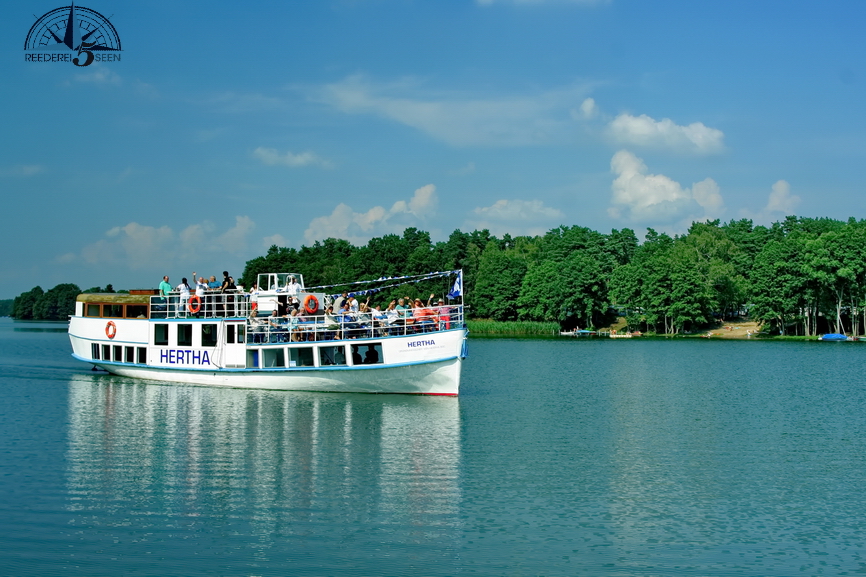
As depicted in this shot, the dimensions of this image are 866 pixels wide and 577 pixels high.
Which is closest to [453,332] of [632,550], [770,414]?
[770,414]

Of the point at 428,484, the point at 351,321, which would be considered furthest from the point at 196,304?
the point at 428,484

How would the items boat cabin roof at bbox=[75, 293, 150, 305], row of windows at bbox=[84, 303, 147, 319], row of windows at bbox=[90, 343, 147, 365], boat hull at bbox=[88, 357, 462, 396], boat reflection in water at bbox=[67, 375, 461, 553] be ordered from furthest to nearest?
row of windows at bbox=[90, 343, 147, 365], row of windows at bbox=[84, 303, 147, 319], boat cabin roof at bbox=[75, 293, 150, 305], boat hull at bbox=[88, 357, 462, 396], boat reflection in water at bbox=[67, 375, 461, 553]

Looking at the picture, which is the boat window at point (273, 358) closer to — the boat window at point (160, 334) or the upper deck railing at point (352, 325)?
the upper deck railing at point (352, 325)

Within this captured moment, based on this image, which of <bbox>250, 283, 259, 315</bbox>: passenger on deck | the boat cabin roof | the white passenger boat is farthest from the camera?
the boat cabin roof

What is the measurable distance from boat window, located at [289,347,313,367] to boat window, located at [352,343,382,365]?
222cm

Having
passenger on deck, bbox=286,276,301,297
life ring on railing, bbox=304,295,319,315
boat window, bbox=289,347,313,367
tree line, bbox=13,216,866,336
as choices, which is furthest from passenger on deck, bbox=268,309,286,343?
tree line, bbox=13,216,866,336

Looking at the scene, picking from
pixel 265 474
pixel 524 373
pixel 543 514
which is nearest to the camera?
pixel 543 514

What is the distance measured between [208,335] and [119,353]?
25.0 ft

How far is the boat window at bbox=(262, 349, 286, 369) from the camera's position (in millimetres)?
42281

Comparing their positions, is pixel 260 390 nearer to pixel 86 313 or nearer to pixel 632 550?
pixel 86 313

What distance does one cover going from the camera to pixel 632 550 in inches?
695

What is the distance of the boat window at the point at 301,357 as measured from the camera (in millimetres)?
41438

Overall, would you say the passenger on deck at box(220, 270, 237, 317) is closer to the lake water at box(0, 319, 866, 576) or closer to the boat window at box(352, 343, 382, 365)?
the lake water at box(0, 319, 866, 576)

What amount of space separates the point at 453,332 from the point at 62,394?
2041 cm
